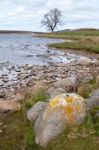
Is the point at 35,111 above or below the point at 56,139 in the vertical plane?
above

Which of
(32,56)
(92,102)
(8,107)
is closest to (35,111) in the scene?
(92,102)

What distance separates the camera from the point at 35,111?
9289mm

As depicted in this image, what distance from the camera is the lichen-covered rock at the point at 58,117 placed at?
8.00m

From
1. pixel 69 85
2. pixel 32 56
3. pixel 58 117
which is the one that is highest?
pixel 58 117

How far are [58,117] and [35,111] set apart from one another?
1.20 metres

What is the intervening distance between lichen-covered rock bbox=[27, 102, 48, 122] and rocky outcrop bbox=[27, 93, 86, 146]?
1.11 feet

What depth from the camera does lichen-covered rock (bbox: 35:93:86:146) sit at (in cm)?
800

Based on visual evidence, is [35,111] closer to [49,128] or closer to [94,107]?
[49,128]

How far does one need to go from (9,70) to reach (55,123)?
17205mm

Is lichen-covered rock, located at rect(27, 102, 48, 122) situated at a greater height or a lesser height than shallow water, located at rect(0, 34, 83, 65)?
greater

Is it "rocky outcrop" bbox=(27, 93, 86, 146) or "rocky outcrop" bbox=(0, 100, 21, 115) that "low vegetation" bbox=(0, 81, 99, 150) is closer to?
"rocky outcrop" bbox=(27, 93, 86, 146)

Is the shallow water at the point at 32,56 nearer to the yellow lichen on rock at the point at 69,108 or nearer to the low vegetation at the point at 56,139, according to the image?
the low vegetation at the point at 56,139

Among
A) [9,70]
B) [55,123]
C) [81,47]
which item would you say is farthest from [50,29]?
[55,123]

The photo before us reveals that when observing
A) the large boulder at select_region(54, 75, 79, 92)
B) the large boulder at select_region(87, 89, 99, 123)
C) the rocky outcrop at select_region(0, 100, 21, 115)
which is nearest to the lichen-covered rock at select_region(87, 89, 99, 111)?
the large boulder at select_region(87, 89, 99, 123)
